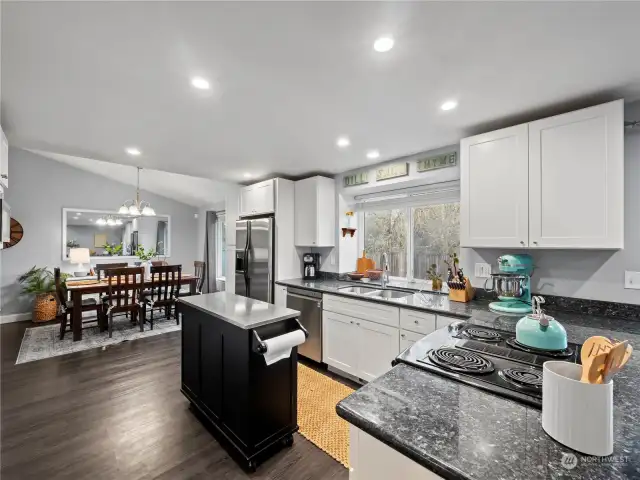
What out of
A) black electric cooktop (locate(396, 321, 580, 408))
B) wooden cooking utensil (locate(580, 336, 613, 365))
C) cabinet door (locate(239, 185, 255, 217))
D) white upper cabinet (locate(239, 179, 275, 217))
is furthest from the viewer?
cabinet door (locate(239, 185, 255, 217))

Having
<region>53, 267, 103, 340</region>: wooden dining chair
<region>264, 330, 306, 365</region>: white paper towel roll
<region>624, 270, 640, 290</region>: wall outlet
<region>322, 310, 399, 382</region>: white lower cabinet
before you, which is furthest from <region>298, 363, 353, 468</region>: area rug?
<region>53, 267, 103, 340</region>: wooden dining chair

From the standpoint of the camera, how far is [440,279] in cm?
292

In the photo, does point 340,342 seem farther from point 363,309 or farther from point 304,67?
point 304,67

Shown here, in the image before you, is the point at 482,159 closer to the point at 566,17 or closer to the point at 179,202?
the point at 566,17

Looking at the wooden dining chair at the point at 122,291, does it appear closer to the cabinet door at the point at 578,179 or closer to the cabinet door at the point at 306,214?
the cabinet door at the point at 306,214

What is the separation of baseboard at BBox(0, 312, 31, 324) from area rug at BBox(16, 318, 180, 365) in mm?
891

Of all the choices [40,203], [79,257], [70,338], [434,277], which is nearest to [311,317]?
[434,277]

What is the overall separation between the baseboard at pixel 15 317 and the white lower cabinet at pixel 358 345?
5.65 m

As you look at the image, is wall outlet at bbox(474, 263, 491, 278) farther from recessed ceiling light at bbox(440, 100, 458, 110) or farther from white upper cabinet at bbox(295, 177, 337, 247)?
white upper cabinet at bbox(295, 177, 337, 247)

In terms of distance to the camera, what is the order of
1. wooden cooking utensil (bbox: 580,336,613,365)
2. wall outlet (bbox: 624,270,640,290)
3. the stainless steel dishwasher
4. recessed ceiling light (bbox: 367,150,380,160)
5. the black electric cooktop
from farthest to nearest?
the stainless steel dishwasher
recessed ceiling light (bbox: 367,150,380,160)
wall outlet (bbox: 624,270,640,290)
the black electric cooktop
wooden cooking utensil (bbox: 580,336,613,365)

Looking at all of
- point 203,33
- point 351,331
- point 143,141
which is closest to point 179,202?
point 143,141

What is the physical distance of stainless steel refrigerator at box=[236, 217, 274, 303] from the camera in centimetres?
387

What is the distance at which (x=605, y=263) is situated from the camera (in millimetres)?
2027

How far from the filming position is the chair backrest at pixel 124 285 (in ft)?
13.3
